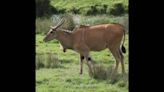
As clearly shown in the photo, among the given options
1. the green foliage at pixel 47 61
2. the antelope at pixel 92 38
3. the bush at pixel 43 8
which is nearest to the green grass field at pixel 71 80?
the green foliage at pixel 47 61

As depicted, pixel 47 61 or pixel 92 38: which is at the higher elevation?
pixel 92 38

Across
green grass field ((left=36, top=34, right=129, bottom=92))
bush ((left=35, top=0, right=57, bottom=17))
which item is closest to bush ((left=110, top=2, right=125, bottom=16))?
bush ((left=35, top=0, right=57, bottom=17))

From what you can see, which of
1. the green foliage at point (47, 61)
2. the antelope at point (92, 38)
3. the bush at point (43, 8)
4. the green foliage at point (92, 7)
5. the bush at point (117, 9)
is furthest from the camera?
the green foliage at point (92, 7)

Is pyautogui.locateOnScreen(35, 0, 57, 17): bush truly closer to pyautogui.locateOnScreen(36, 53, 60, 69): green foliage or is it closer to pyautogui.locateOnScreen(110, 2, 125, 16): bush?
pyautogui.locateOnScreen(110, 2, 125, 16): bush

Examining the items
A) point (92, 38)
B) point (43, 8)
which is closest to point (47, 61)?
point (92, 38)

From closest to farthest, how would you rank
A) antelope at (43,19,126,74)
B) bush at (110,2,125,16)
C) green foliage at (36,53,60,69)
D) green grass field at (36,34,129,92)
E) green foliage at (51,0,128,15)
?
green grass field at (36,34,129,92), green foliage at (36,53,60,69), antelope at (43,19,126,74), bush at (110,2,125,16), green foliage at (51,0,128,15)

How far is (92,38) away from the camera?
750 centimetres

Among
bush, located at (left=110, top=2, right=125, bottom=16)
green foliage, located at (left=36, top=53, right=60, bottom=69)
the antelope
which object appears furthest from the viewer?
bush, located at (left=110, top=2, right=125, bottom=16)

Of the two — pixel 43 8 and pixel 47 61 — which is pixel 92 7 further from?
pixel 47 61

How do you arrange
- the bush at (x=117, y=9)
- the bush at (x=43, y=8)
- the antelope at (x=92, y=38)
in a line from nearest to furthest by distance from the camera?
the antelope at (x=92, y=38), the bush at (x=43, y=8), the bush at (x=117, y=9)

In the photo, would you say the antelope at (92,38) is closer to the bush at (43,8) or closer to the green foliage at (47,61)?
the green foliage at (47,61)

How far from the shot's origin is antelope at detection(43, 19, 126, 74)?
7.31 m

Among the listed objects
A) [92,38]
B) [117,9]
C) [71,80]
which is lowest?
[71,80]

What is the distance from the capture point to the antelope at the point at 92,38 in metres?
7.31
